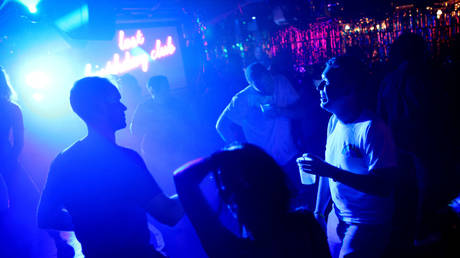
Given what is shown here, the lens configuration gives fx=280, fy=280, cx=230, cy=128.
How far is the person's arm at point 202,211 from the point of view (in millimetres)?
1078

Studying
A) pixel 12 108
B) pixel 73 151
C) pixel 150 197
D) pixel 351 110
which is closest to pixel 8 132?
pixel 12 108

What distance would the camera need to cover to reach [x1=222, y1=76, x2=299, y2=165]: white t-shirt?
10.1 ft

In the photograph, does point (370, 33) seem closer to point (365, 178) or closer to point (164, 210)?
point (365, 178)

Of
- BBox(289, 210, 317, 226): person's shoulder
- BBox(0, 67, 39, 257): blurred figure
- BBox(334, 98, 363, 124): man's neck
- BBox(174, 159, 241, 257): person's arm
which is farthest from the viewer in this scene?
BBox(0, 67, 39, 257): blurred figure

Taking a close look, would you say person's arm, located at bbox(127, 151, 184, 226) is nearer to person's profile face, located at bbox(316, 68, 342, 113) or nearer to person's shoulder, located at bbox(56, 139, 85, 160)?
person's shoulder, located at bbox(56, 139, 85, 160)

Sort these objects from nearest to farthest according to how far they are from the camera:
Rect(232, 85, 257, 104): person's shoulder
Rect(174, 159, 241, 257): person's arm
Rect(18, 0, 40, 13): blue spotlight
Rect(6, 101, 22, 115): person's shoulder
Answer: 1. Rect(174, 159, 241, 257): person's arm
2. Rect(6, 101, 22, 115): person's shoulder
3. Rect(232, 85, 257, 104): person's shoulder
4. Rect(18, 0, 40, 13): blue spotlight

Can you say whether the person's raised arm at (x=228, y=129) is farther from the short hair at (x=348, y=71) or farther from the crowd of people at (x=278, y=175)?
the short hair at (x=348, y=71)

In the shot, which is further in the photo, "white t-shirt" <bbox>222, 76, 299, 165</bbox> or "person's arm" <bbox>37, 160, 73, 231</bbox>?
"white t-shirt" <bbox>222, 76, 299, 165</bbox>

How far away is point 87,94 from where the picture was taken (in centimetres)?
161

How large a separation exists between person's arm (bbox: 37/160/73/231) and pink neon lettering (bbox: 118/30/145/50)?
13.8 feet

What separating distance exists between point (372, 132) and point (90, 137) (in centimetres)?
164

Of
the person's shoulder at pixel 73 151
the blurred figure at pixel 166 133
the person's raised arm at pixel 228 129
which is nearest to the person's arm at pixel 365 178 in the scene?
the person's shoulder at pixel 73 151

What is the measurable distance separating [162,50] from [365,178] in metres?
5.09

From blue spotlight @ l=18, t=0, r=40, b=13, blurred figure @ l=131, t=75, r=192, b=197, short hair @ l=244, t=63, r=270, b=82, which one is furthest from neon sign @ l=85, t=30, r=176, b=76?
short hair @ l=244, t=63, r=270, b=82
